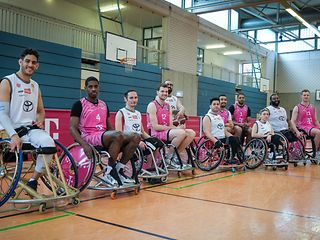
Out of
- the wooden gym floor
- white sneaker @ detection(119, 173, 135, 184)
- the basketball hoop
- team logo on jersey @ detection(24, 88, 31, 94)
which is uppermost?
the basketball hoop

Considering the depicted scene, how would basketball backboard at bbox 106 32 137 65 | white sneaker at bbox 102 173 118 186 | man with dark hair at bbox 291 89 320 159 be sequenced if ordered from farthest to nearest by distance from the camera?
basketball backboard at bbox 106 32 137 65
man with dark hair at bbox 291 89 320 159
white sneaker at bbox 102 173 118 186

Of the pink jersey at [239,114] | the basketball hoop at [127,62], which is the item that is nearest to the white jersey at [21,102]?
the pink jersey at [239,114]

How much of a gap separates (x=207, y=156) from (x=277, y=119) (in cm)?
167

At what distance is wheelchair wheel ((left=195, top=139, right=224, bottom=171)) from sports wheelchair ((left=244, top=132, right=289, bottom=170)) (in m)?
0.62

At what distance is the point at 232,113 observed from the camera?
5.80 m

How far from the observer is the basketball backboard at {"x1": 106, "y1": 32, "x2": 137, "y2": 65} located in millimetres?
9203

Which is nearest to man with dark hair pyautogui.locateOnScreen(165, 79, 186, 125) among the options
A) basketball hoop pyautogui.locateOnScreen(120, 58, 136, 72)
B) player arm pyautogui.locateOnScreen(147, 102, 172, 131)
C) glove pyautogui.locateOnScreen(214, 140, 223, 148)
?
glove pyautogui.locateOnScreen(214, 140, 223, 148)

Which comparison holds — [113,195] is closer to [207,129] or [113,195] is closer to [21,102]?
[21,102]

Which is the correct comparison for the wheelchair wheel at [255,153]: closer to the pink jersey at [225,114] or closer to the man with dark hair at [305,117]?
the pink jersey at [225,114]

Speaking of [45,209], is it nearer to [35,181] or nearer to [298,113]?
[35,181]

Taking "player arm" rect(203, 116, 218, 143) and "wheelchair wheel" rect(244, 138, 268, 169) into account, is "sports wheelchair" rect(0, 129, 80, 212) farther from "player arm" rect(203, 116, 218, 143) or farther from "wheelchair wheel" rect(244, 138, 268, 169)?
"wheelchair wheel" rect(244, 138, 268, 169)

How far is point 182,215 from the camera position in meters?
2.51

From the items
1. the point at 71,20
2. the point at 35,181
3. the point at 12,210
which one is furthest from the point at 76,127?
the point at 71,20

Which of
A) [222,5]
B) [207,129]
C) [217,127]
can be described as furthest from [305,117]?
[222,5]
